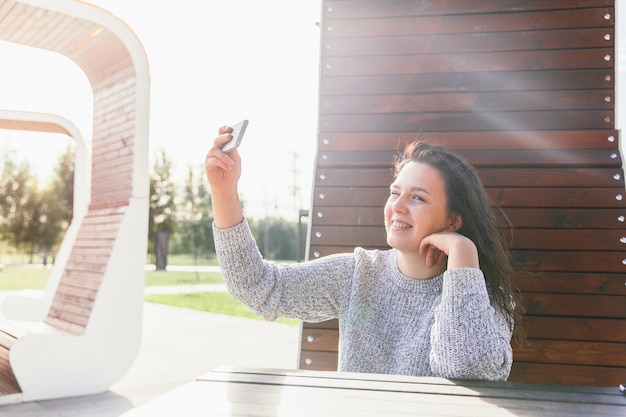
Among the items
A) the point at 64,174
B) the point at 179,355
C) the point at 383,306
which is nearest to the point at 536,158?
the point at 383,306

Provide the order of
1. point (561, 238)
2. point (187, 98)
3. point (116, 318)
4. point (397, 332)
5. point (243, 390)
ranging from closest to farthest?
1. point (243, 390)
2. point (397, 332)
3. point (561, 238)
4. point (116, 318)
5. point (187, 98)

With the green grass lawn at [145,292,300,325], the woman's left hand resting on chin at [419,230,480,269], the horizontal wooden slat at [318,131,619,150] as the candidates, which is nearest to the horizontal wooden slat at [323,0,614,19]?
the horizontal wooden slat at [318,131,619,150]

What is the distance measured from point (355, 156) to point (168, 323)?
7184 millimetres

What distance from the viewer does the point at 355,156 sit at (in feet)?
11.2

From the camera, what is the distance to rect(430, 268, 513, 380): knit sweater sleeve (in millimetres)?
1754

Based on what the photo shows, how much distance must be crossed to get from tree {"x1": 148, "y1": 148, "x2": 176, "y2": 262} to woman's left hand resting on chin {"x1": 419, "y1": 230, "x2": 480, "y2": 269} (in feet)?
95.8

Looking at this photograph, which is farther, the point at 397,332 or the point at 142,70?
the point at 142,70

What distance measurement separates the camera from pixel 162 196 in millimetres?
31875

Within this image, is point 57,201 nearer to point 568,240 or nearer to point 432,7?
point 432,7

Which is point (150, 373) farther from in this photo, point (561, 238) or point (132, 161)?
point (561, 238)

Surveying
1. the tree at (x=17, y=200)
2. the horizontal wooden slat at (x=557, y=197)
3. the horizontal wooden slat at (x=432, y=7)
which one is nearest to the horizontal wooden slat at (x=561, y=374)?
the horizontal wooden slat at (x=557, y=197)

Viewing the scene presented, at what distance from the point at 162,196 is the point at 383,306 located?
30.8 metres

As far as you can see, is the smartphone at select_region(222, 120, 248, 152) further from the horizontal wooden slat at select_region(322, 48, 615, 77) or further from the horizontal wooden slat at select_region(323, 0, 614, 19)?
the horizontal wooden slat at select_region(323, 0, 614, 19)

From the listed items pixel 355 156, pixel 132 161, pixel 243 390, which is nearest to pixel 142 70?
pixel 132 161
